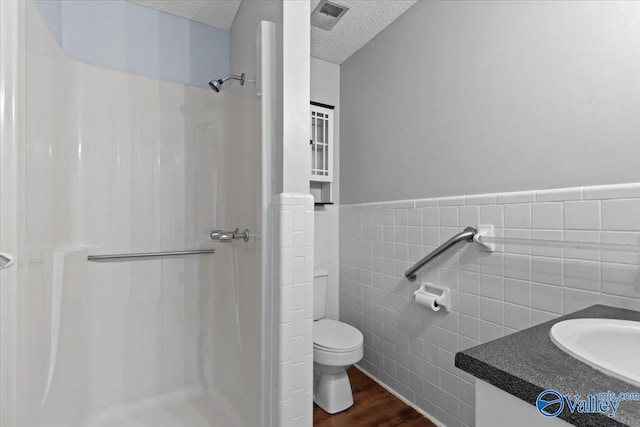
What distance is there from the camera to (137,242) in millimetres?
1690

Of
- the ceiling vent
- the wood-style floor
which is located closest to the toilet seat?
the wood-style floor

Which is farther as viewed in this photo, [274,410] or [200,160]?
[200,160]

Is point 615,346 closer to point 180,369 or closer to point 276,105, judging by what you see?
point 276,105

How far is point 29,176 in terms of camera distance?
112 cm

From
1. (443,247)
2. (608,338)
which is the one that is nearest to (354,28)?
(443,247)

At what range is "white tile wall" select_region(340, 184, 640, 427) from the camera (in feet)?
3.28

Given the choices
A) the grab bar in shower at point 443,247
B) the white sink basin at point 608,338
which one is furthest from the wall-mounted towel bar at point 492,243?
the white sink basin at point 608,338

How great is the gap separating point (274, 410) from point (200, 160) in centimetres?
139

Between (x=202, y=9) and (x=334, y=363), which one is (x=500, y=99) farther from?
(x=202, y=9)

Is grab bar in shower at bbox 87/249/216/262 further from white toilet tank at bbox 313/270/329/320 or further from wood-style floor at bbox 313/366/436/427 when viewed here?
wood-style floor at bbox 313/366/436/427

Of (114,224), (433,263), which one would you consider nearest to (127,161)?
(114,224)

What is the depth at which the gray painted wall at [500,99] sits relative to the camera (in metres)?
1.02

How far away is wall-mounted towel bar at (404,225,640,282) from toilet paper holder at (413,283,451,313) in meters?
0.10

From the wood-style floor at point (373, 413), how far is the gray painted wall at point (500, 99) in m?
1.19
